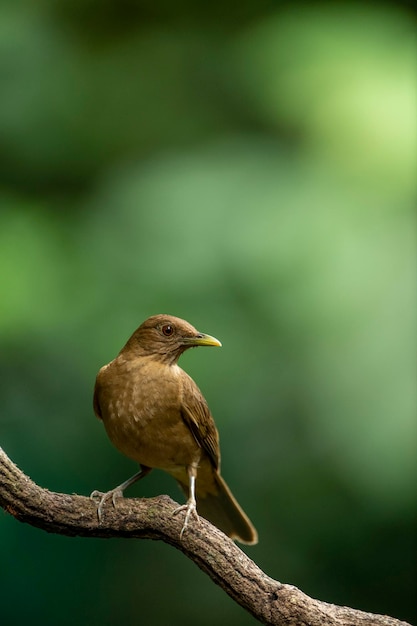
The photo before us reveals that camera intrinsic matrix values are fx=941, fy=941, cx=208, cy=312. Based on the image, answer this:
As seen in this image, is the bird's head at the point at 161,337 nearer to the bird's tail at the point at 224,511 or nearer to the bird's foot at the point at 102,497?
the bird's foot at the point at 102,497

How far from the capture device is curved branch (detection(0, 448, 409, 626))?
83.2 inches

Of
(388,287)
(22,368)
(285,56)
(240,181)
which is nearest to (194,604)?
(22,368)

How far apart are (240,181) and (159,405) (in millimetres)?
2871

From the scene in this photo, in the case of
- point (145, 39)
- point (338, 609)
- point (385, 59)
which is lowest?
point (338, 609)

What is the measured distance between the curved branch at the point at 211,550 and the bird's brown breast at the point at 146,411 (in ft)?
0.55

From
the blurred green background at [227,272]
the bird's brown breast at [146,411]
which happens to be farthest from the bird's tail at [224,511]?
the blurred green background at [227,272]

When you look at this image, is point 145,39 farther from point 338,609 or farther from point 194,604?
point 338,609

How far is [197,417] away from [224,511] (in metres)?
0.44

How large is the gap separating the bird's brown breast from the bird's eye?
0.25ft

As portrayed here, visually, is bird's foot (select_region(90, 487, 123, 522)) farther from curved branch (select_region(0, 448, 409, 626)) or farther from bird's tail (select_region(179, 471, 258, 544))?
bird's tail (select_region(179, 471, 258, 544))

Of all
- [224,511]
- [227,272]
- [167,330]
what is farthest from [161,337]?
[227,272]

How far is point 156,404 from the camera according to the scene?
2312mm

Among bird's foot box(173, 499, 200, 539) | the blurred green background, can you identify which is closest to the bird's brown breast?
bird's foot box(173, 499, 200, 539)

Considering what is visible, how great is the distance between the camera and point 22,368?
444cm
